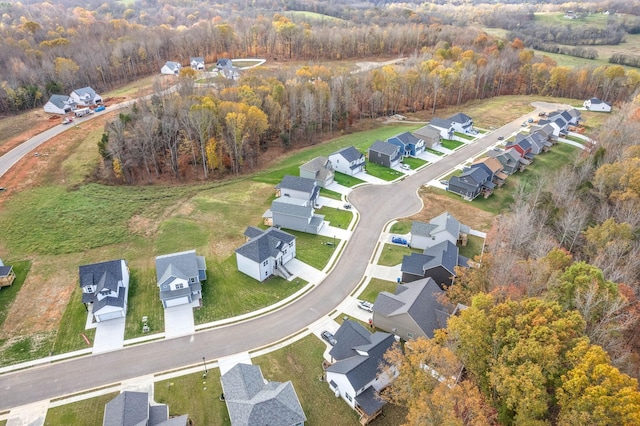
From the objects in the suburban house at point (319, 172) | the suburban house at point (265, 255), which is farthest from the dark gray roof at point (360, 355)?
the suburban house at point (319, 172)

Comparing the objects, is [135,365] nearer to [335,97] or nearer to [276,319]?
[276,319]

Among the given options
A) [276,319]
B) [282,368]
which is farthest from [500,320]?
[276,319]

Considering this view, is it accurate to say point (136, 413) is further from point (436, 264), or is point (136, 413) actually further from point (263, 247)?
point (436, 264)

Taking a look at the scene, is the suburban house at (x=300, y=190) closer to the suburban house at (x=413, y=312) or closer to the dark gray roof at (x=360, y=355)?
the suburban house at (x=413, y=312)

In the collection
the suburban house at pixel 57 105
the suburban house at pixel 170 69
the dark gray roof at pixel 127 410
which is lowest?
the dark gray roof at pixel 127 410

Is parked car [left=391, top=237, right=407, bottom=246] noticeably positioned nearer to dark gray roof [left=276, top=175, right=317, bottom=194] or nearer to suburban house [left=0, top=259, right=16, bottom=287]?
dark gray roof [left=276, top=175, right=317, bottom=194]

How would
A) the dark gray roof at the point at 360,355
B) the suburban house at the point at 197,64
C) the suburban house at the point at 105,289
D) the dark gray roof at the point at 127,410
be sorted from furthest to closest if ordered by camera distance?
the suburban house at the point at 197,64 < the suburban house at the point at 105,289 < the dark gray roof at the point at 360,355 < the dark gray roof at the point at 127,410

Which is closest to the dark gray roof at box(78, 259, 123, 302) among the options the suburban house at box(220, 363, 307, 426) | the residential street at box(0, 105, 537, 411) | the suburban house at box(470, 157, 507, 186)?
the residential street at box(0, 105, 537, 411)

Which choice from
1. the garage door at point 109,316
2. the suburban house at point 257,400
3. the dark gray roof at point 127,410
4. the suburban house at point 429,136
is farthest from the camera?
the suburban house at point 429,136
